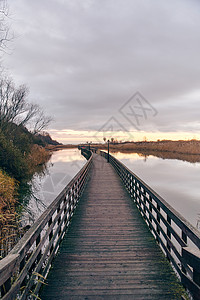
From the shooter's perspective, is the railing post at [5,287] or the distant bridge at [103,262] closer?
the railing post at [5,287]

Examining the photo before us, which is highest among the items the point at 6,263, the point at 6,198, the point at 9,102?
the point at 9,102

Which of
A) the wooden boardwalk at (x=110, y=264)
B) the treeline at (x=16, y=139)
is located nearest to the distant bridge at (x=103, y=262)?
the wooden boardwalk at (x=110, y=264)

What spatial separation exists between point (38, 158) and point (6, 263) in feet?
79.4

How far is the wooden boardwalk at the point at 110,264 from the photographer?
2.84m

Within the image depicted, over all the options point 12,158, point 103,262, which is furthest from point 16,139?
point 103,262

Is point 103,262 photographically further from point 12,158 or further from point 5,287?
point 12,158

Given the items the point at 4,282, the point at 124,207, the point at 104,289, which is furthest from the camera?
the point at 124,207

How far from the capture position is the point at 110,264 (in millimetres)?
3541

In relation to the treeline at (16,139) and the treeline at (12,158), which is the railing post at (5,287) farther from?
the treeline at (16,139)

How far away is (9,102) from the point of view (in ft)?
82.6

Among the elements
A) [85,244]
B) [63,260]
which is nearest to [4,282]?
[63,260]

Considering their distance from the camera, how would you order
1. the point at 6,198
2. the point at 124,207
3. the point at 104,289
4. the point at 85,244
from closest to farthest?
the point at 104,289 → the point at 85,244 → the point at 124,207 → the point at 6,198

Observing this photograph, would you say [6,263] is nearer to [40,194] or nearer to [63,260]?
[63,260]

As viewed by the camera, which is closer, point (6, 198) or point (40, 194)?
point (6, 198)
